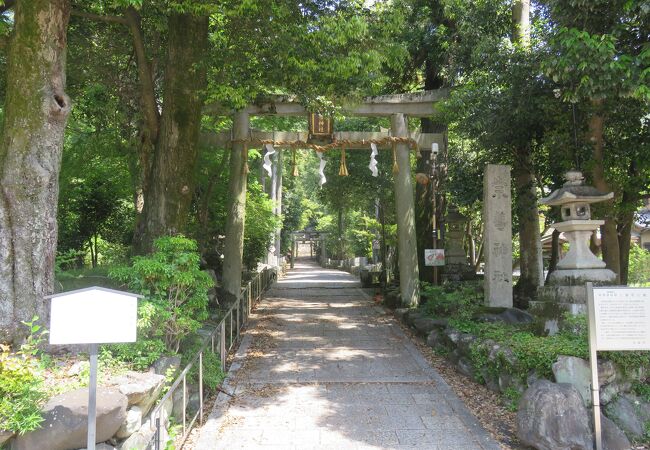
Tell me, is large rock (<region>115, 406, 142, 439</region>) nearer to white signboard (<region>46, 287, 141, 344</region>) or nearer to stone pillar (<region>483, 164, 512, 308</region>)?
white signboard (<region>46, 287, 141, 344</region>)

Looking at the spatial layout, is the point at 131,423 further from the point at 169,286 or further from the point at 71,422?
the point at 169,286

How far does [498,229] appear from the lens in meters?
9.24

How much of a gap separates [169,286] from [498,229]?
249 inches

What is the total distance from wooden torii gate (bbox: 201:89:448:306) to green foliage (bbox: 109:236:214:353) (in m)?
5.83

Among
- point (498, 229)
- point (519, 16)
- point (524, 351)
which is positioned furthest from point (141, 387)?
point (519, 16)

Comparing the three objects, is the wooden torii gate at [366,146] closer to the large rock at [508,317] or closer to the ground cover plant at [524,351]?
the large rock at [508,317]

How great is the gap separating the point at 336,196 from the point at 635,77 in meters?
15.0

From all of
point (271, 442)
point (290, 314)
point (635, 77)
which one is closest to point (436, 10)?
point (635, 77)

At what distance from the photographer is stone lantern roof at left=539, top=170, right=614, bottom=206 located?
21.4 ft

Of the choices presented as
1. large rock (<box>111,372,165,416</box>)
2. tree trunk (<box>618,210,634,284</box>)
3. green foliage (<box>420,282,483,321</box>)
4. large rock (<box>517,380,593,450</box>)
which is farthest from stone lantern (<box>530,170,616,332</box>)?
large rock (<box>111,372,165,416</box>)

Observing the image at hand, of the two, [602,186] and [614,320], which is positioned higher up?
[602,186]

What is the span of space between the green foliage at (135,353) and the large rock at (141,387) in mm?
229

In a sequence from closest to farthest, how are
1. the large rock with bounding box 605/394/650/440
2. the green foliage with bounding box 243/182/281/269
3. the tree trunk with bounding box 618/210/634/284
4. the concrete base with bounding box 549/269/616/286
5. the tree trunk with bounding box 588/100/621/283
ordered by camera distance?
the large rock with bounding box 605/394/650/440 → the concrete base with bounding box 549/269/616/286 → the tree trunk with bounding box 588/100/621/283 → the tree trunk with bounding box 618/210/634/284 → the green foliage with bounding box 243/182/281/269

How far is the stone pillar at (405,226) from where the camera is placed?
11961 mm
